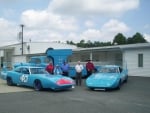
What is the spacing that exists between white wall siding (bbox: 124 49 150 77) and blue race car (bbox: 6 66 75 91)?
10.9 metres

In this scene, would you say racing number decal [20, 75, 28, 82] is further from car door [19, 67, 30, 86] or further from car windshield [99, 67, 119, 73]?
car windshield [99, 67, 119, 73]

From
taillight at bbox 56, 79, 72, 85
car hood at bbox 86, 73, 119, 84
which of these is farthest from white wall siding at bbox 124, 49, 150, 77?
taillight at bbox 56, 79, 72, 85

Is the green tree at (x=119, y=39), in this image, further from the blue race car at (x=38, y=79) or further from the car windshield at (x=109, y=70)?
the blue race car at (x=38, y=79)

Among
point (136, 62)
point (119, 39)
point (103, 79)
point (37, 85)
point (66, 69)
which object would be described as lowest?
point (37, 85)

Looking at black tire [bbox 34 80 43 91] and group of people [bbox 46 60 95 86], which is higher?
group of people [bbox 46 60 95 86]

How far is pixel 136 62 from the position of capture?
2483 cm

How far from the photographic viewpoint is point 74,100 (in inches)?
439

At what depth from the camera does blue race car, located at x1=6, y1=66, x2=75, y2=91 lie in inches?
554

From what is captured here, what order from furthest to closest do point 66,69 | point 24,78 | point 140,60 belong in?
point 140,60
point 66,69
point 24,78

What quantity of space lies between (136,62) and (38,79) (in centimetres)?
1262

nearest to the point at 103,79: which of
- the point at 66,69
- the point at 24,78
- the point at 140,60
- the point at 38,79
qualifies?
the point at 38,79

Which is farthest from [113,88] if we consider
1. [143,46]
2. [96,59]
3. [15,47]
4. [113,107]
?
[15,47]

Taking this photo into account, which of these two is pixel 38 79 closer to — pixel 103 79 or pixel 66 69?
pixel 103 79

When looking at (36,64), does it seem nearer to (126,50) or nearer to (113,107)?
(126,50)
